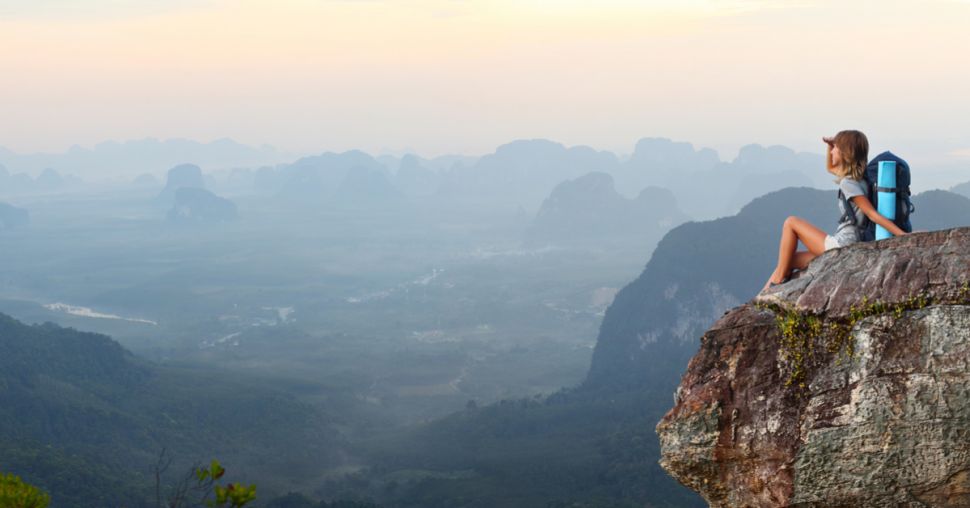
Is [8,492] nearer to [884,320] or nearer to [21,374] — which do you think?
[884,320]

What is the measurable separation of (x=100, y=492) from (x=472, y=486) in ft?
99.8

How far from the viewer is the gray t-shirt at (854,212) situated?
10.3m

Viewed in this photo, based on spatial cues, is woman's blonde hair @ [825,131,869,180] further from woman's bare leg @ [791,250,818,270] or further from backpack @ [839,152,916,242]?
woman's bare leg @ [791,250,818,270]

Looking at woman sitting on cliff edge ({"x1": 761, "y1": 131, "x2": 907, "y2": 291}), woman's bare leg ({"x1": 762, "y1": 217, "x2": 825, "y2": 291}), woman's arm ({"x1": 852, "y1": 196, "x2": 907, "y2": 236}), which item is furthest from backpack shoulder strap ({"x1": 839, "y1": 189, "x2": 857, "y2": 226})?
woman's bare leg ({"x1": 762, "y1": 217, "x2": 825, "y2": 291})

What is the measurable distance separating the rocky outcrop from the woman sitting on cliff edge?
43 cm

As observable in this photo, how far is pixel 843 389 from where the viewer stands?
946 centimetres

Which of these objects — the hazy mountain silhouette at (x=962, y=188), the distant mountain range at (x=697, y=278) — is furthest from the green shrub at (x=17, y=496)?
the hazy mountain silhouette at (x=962, y=188)

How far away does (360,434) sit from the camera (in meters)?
97.7

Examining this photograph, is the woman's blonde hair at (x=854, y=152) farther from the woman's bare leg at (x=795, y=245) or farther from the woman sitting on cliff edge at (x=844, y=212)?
the woman's bare leg at (x=795, y=245)

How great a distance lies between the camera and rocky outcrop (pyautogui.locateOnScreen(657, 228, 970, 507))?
358 inches

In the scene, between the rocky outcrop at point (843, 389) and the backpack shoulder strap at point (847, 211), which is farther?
the backpack shoulder strap at point (847, 211)

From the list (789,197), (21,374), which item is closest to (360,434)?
(21,374)

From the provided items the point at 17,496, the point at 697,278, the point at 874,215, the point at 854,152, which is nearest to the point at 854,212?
the point at 874,215

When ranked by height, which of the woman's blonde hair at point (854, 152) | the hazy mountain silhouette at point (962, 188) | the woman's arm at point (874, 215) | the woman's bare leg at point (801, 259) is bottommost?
the woman's bare leg at point (801, 259)
